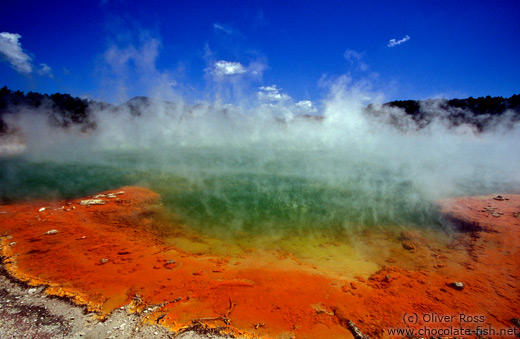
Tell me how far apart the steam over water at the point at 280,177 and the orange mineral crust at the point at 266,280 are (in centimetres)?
141

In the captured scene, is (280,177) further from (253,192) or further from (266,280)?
(266,280)

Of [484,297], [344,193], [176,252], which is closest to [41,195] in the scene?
[176,252]

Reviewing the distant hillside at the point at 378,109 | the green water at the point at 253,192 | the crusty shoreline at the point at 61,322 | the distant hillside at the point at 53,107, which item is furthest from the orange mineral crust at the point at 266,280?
the distant hillside at the point at 378,109

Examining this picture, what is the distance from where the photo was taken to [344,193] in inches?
363

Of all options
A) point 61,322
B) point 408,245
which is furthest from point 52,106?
point 408,245

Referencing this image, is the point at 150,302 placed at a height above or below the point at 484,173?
below

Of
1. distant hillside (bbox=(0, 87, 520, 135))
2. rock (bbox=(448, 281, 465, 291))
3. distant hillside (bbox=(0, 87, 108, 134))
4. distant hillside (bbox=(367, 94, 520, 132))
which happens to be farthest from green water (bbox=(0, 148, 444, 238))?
distant hillside (bbox=(367, 94, 520, 132))

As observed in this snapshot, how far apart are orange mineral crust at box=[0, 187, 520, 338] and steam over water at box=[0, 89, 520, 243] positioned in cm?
141

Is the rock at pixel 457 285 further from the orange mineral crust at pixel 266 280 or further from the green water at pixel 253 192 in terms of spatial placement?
the green water at pixel 253 192

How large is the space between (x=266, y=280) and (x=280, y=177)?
7.35 m

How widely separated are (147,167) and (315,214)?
34.9 ft

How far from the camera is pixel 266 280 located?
13.7ft

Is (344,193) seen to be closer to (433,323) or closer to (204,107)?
(433,323)

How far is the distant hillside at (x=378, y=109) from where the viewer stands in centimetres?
2158
